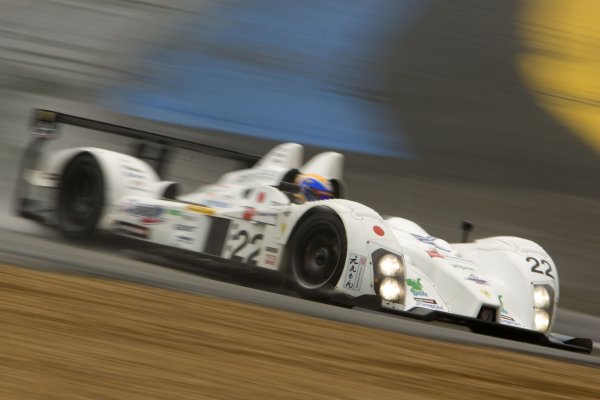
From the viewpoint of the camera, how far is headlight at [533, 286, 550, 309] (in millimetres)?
6203

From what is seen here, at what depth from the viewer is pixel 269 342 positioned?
391 cm

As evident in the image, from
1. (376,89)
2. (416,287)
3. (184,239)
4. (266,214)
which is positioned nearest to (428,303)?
A: (416,287)

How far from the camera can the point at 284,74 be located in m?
13.0

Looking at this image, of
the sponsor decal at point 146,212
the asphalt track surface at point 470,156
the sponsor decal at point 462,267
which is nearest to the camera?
the sponsor decal at point 462,267

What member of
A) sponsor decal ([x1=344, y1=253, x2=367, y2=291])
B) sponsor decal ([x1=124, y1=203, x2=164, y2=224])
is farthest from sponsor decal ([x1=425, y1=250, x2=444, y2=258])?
sponsor decal ([x1=124, y1=203, x2=164, y2=224])

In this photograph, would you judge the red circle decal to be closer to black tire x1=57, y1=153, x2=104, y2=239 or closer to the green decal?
the green decal

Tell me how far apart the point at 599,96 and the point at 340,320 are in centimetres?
856

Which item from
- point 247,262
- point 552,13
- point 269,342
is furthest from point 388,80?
point 269,342

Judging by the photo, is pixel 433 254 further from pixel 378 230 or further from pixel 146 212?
pixel 146 212

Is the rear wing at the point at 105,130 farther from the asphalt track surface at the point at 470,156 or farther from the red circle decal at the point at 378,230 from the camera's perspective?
the red circle decal at the point at 378,230

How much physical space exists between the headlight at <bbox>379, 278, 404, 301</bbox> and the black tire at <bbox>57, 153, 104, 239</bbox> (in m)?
2.61

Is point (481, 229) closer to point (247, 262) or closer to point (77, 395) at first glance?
point (247, 262)

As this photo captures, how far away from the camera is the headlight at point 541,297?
244 inches

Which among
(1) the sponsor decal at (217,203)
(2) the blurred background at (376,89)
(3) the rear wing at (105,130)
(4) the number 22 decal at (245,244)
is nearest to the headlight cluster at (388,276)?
(4) the number 22 decal at (245,244)
